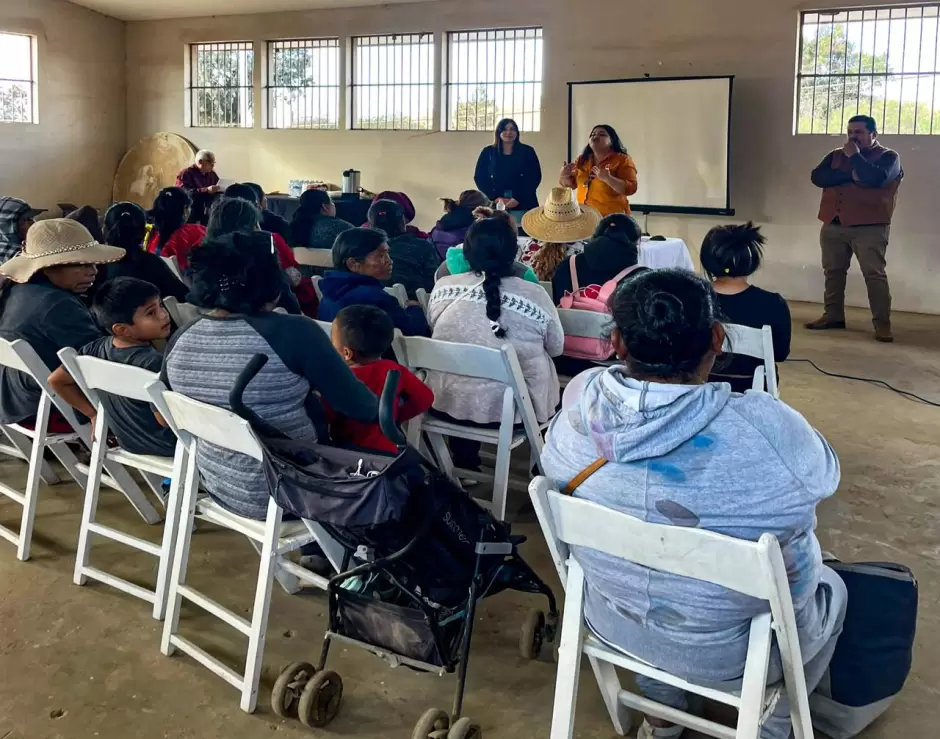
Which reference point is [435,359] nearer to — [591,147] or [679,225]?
[591,147]

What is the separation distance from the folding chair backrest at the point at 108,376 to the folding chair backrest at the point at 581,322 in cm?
143

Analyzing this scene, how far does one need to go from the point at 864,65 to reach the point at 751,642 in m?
6.91

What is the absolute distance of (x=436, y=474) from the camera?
75.4 inches

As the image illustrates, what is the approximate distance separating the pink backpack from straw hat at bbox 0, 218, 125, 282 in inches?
61.3

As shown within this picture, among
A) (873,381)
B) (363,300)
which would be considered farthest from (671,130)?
(363,300)

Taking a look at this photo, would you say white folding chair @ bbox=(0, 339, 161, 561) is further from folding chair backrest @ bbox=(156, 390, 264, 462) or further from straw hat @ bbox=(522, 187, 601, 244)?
straw hat @ bbox=(522, 187, 601, 244)

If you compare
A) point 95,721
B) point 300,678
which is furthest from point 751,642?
point 95,721

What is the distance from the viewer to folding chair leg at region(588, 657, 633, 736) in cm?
188

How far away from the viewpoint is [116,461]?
8.98 feet

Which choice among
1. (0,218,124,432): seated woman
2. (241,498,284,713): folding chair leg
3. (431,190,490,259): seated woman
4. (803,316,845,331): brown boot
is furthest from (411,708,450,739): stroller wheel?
(803,316,845,331): brown boot

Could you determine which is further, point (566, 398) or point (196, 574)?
point (196, 574)

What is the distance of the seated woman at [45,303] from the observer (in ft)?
9.74

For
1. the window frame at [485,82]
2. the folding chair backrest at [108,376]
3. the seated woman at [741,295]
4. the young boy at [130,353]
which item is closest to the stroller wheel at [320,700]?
the folding chair backrest at [108,376]

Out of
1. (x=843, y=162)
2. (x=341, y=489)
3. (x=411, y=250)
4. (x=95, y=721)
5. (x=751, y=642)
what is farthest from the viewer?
(x=843, y=162)
